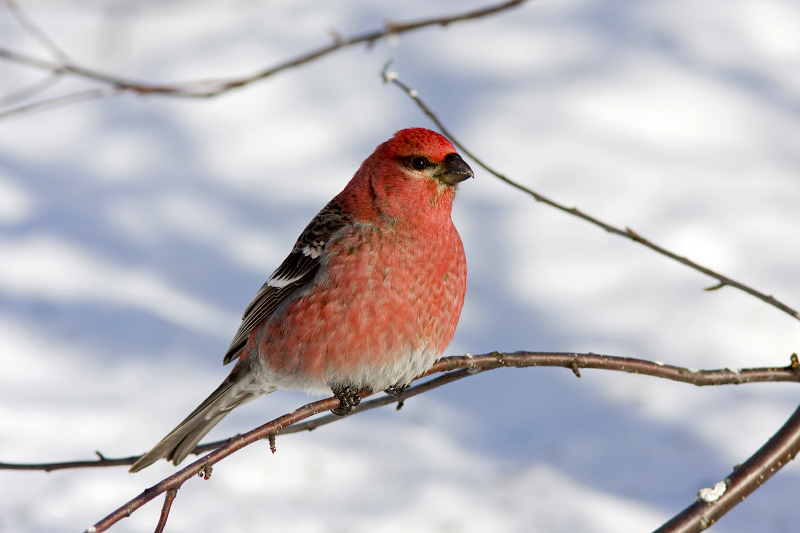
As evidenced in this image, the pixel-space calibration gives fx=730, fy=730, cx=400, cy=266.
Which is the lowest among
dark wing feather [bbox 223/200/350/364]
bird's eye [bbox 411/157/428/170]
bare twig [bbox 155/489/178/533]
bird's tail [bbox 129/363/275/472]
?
bare twig [bbox 155/489/178/533]

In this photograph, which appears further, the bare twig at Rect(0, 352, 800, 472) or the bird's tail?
the bird's tail

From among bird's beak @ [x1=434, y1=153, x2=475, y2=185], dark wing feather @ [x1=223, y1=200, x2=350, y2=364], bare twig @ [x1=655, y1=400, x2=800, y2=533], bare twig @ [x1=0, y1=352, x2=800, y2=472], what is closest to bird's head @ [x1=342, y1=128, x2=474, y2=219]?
bird's beak @ [x1=434, y1=153, x2=475, y2=185]

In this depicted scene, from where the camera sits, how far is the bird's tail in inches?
114

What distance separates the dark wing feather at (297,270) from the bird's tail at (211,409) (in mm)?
142

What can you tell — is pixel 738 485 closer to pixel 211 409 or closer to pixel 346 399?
pixel 346 399

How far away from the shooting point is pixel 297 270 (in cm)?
276

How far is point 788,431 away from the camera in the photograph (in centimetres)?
206

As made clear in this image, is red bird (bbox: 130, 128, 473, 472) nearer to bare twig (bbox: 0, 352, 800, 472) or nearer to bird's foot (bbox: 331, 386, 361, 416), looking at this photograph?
bird's foot (bbox: 331, 386, 361, 416)

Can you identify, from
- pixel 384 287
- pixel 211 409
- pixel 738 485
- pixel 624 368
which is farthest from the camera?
pixel 211 409

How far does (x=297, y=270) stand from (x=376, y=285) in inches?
17.6

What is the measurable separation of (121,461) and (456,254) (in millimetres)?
1299

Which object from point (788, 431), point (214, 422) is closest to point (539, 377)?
point (214, 422)

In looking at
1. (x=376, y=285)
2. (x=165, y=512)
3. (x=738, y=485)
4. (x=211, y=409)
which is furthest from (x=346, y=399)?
(x=738, y=485)

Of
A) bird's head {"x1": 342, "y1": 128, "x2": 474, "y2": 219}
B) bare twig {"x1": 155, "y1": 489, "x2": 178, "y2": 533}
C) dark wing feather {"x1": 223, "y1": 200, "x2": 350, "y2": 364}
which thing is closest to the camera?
bare twig {"x1": 155, "y1": 489, "x2": 178, "y2": 533}
